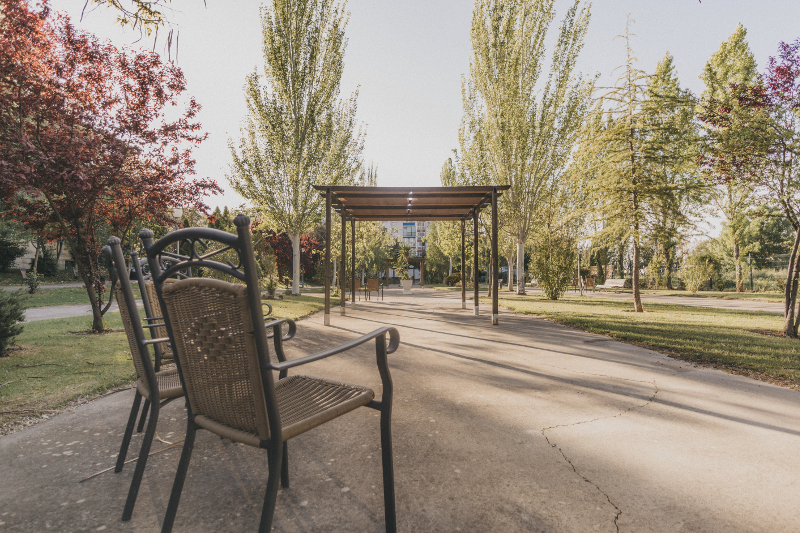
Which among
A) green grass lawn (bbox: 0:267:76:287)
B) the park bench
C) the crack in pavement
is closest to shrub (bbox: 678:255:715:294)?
the park bench

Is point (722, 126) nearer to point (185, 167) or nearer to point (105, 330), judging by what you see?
point (185, 167)

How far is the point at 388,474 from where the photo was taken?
5.48 feet

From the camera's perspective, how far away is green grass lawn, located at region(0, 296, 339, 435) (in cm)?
319

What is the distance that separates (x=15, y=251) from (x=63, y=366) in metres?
28.9

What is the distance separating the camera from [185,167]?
22.2 ft

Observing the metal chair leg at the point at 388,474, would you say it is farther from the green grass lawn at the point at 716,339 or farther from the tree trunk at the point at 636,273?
the tree trunk at the point at 636,273

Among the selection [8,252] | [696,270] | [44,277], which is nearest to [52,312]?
[8,252]

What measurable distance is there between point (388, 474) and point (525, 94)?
17860 millimetres

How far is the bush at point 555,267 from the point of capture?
15.4 meters

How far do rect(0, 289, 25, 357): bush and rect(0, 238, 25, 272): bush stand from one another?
25.2 m

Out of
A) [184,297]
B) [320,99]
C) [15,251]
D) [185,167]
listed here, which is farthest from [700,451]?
[15,251]

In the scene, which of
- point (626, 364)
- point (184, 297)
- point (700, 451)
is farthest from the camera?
point (626, 364)

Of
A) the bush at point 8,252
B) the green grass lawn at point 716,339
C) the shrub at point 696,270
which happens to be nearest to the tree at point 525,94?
the green grass lawn at point 716,339

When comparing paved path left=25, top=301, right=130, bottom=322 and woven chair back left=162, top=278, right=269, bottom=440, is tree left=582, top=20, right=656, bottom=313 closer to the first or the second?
woven chair back left=162, top=278, right=269, bottom=440
